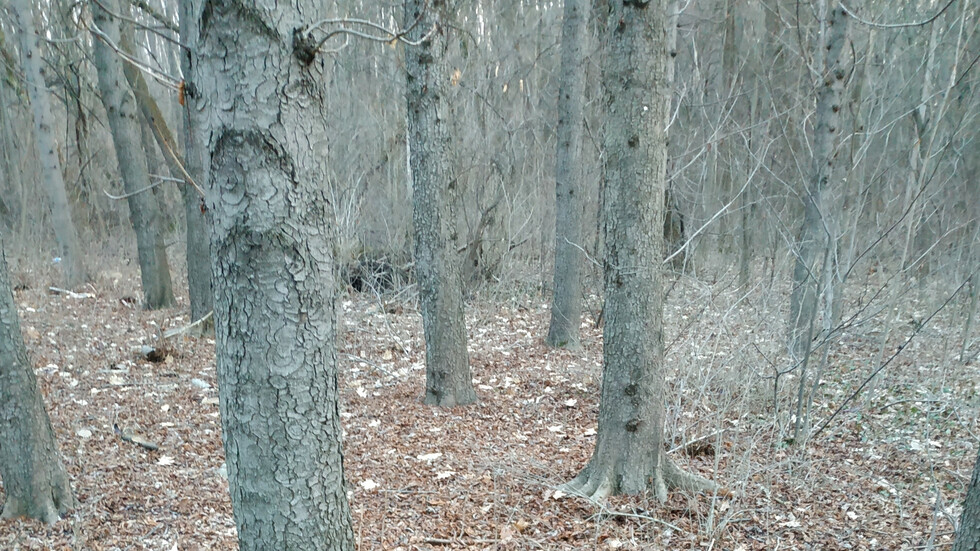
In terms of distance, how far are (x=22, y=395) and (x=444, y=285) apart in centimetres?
331

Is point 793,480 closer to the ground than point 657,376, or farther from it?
closer to the ground

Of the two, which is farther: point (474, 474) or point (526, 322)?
point (526, 322)

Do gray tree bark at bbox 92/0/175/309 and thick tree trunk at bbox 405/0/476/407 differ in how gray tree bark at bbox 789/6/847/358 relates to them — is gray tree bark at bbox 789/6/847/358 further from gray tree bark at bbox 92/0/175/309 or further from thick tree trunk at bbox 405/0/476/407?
gray tree bark at bbox 92/0/175/309

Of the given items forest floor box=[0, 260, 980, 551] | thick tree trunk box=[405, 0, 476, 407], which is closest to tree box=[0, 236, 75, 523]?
forest floor box=[0, 260, 980, 551]

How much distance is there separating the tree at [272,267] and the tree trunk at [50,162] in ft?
37.5

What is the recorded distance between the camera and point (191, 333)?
27.9 feet

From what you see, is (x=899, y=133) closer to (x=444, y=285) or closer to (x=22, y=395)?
(x=444, y=285)

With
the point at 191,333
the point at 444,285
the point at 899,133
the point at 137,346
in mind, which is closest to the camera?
the point at 444,285

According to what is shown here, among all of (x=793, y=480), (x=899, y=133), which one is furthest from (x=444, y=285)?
(x=899, y=133)

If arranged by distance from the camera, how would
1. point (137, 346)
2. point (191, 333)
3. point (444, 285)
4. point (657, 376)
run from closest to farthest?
1. point (657, 376)
2. point (444, 285)
3. point (137, 346)
4. point (191, 333)

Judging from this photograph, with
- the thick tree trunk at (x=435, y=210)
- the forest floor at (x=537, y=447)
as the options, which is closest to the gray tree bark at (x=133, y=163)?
the forest floor at (x=537, y=447)

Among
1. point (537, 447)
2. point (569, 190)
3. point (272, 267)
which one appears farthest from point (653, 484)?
point (569, 190)

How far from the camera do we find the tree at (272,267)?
2037 millimetres

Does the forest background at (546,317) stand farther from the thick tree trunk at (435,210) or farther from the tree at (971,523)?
→ the tree at (971,523)
